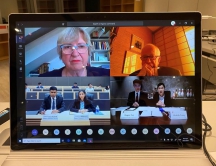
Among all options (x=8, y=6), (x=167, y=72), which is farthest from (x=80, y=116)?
(x=8, y=6)

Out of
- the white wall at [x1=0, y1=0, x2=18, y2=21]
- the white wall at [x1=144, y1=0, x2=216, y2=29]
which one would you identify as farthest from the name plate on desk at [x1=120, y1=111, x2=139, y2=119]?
the white wall at [x1=0, y1=0, x2=18, y2=21]

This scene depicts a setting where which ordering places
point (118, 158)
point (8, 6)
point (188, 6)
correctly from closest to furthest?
point (118, 158) < point (188, 6) < point (8, 6)

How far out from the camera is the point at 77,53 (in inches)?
25.5

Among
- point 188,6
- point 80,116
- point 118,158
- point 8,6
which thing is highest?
point 8,6

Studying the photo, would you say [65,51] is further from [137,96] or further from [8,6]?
[8,6]

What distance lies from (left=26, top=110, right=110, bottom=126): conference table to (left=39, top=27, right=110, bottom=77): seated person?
10 centimetres

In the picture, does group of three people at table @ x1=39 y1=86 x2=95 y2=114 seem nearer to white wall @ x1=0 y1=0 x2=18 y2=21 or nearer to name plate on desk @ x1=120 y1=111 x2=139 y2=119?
name plate on desk @ x1=120 y1=111 x2=139 y2=119

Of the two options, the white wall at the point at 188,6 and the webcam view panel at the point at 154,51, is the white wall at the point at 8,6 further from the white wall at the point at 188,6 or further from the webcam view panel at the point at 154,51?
the webcam view panel at the point at 154,51

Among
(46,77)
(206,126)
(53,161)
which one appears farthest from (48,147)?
(206,126)

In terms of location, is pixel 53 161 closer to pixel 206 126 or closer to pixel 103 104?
pixel 103 104

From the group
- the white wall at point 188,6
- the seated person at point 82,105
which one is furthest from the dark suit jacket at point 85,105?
the white wall at point 188,6

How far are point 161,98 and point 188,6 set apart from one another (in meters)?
5.07

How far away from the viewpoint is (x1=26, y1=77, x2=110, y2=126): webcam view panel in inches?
25.1

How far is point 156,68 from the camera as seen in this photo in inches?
25.2
